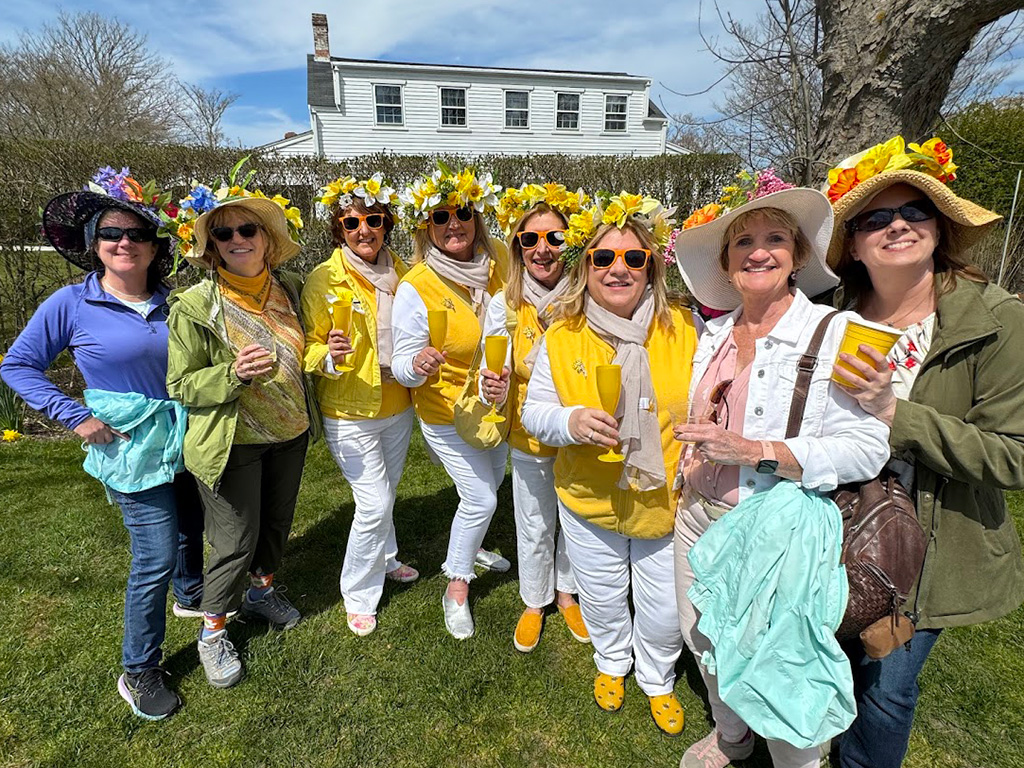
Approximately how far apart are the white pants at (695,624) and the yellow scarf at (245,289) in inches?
93.1

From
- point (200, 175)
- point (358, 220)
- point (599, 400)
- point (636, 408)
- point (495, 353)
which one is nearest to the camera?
point (636, 408)

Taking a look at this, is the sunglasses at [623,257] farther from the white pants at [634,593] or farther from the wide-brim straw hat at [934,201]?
the white pants at [634,593]

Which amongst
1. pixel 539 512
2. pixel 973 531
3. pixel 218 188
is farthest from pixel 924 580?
pixel 218 188

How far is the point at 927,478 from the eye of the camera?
74.8 inches

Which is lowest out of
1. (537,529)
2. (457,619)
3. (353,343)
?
(457,619)

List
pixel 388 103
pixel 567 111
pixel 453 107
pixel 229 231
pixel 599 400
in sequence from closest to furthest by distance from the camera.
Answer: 1. pixel 599 400
2. pixel 229 231
3. pixel 388 103
4. pixel 453 107
5. pixel 567 111

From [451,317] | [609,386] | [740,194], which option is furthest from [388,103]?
[609,386]

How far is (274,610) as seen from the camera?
3475mm

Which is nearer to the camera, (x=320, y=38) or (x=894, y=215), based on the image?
(x=894, y=215)

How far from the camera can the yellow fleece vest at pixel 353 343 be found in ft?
10.1

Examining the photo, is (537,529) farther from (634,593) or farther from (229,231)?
(229,231)

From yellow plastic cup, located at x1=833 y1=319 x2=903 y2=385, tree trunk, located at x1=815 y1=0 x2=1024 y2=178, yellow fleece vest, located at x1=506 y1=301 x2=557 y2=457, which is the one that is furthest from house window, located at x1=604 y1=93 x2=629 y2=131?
yellow plastic cup, located at x1=833 y1=319 x2=903 y2=385

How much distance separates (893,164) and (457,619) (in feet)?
10.6

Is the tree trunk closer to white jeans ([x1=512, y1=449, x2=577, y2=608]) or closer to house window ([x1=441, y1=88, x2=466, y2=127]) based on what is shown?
white jeans ([x1=512, y1=449, x2=577, y2=608])
